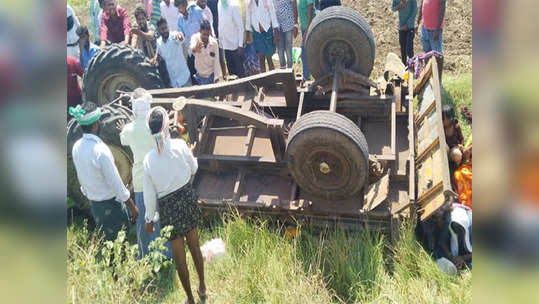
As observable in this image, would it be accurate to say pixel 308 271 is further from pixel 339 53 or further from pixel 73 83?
pixel 73 83

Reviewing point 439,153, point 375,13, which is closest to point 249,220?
point 439,153

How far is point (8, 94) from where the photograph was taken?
1006 mm

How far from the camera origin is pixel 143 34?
7.10 metres

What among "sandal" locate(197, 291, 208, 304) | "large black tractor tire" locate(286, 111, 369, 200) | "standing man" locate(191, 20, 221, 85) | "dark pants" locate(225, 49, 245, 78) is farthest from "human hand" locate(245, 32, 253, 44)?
"sandal" locate(197, 291, 208, 304)

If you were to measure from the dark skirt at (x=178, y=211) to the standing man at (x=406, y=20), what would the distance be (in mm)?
5850

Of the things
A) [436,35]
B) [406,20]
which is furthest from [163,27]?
[436,35]

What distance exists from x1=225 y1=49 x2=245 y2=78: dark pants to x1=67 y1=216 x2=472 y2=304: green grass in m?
4.06

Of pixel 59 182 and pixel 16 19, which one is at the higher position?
pixel 16 19

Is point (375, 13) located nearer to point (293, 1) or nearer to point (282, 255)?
point (293, 1)

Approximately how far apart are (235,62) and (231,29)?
0.63m

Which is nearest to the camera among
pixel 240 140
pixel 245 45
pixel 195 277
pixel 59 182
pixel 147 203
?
pixel 59 182

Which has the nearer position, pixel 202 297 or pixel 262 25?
pixel 202 297

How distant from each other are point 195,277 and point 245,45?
476cm

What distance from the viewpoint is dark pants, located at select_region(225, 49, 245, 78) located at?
7949 millimetres
